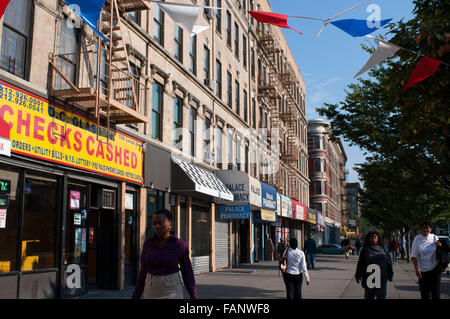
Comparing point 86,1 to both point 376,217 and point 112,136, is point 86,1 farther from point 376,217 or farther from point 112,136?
point 376,217

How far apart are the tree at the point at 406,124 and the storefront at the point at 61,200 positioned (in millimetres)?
7255

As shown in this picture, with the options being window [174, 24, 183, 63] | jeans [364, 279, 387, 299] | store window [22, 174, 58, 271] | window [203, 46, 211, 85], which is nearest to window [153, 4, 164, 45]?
window [174, 24, 183, 63]

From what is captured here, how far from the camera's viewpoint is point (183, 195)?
18.3 m

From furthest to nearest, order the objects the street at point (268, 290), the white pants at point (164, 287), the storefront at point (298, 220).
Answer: the storefront at point (298, 220) → the street at point (268, 290) → the white pants at point (164, 287)

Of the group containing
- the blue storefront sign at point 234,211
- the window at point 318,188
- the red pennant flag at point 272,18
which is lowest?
the blue storefront sign at point 234,211

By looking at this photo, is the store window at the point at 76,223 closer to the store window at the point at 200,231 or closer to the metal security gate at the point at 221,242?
the store window at the point at 200,231

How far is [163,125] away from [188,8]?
28.6 ft

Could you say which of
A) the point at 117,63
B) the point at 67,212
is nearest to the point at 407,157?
the point at 117,63

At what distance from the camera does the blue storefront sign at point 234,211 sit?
21453 millimetres

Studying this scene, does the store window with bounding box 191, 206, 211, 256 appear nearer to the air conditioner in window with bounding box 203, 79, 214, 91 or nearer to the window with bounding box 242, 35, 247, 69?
the air conditioner in window with bounding box 203, 79, 214, 91

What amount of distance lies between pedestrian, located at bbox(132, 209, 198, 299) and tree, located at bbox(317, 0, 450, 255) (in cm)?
568

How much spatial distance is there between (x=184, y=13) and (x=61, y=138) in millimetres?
4601

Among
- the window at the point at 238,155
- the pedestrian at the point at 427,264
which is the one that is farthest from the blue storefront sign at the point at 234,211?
the pedestrian at the point at 427,264

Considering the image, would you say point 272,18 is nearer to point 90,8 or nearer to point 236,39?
point 90,8
